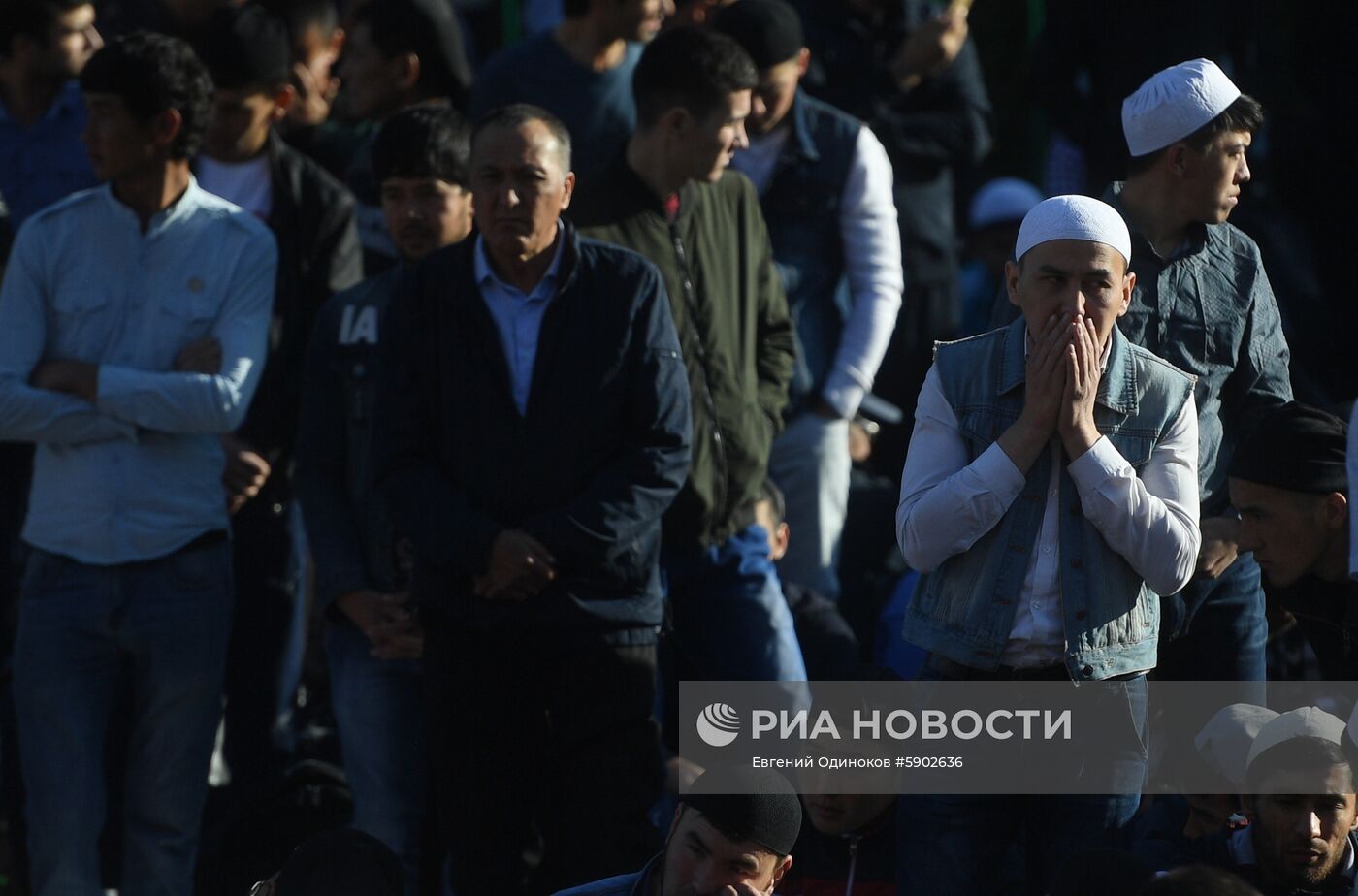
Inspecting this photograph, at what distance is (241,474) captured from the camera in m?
5.73

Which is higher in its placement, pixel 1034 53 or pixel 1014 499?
pixel 1034 53

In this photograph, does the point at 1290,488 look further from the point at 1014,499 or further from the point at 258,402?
the point at 258,402

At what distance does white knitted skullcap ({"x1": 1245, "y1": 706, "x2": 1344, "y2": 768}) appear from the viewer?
420 cm

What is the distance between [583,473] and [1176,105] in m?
1.63

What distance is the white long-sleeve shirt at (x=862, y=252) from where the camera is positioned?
6270 millimetres

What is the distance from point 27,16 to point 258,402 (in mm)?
1794

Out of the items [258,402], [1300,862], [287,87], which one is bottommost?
[1300,862]

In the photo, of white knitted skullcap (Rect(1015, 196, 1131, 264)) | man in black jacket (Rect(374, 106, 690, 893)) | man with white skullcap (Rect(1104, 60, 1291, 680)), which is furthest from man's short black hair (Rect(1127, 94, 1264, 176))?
man in black jacket (Rect(374, 106, 690, 893))

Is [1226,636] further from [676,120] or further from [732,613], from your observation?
[676,120]

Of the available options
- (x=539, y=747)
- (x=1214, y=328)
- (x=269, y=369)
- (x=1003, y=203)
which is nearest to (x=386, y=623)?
(x=539, y=747)

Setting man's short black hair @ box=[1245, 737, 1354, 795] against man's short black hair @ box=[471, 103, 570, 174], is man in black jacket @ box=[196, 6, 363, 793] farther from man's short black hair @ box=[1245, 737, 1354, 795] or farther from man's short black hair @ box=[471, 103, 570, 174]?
man's short black hair @ box=[1245, 737, 1354, 795]

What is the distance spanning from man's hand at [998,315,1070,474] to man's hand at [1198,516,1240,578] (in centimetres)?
83

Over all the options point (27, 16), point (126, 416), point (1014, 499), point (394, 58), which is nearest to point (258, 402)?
point (126, 416)

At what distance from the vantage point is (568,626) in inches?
186
